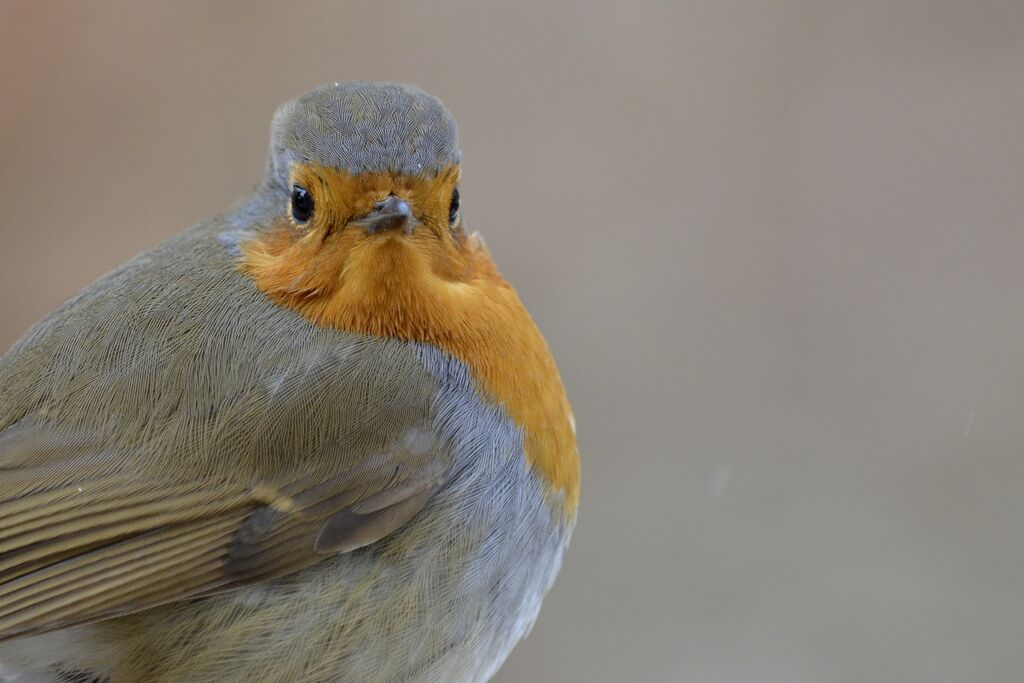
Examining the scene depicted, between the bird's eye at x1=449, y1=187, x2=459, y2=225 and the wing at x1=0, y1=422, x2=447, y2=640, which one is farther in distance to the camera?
the bird's eye at x1=449, y1=187, x2=459, y2=225

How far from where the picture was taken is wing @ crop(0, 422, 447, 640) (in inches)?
97.8

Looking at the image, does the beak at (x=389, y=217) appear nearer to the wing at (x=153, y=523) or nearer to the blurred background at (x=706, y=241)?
the wing at (x=153, y=523)

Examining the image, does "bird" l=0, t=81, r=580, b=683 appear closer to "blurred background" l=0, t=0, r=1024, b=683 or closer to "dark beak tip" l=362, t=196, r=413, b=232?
"dark beak tip" l=362, t=196, r=413, b=232

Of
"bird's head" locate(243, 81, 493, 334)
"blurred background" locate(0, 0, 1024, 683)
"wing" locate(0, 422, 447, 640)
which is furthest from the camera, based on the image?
"blurred background" locate(0, 0, 1024, 683)

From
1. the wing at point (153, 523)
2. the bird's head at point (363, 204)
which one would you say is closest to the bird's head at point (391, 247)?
the bird's head at point (363, 204)

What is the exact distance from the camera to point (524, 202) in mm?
5199

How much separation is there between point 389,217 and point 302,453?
48 cm

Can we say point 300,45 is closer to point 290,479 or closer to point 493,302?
point 493,302

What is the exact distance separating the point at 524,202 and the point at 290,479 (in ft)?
8.93

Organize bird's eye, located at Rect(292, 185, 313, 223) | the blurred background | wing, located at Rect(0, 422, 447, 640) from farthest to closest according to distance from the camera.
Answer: the blurred background
bird's eye, located at Rect(292, 185, 313, 223)
wing, located at Rect(0, 422, 447, 640)

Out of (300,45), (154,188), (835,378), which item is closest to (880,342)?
(835,378)

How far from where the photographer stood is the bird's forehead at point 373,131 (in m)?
2.65

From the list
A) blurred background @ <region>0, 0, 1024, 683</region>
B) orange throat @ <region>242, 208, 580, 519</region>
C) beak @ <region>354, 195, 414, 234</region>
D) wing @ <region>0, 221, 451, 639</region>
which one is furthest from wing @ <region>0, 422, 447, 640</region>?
blurred background @ <region>0, 0, 1024, 683</region>

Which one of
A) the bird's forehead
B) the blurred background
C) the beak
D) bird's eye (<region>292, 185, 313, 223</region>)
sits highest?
the bird's forehead
